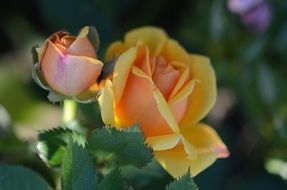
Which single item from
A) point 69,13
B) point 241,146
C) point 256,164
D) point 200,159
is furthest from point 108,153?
point 241,146

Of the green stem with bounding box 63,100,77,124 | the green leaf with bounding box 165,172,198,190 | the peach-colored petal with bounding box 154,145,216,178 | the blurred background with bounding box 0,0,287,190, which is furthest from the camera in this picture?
the blurred background with bounding box 0,0,287,190

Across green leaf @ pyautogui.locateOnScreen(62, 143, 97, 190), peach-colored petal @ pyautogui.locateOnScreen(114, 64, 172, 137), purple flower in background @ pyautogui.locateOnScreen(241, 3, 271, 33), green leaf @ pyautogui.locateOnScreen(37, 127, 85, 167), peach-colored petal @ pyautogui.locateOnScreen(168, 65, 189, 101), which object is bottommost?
purple flower in background @ pyautogui.locateOnScreen(241, 3, 271, 33)

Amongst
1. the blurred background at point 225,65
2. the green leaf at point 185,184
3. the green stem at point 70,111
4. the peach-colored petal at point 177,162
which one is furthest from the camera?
the blurred background at point 225,65

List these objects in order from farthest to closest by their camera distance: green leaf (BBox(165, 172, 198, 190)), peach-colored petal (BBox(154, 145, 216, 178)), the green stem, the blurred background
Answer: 1. the blurred background
2. the green stem
3. peach-colored petal (BBox(154, 145, 216, 178))
4. green leaf (BBox(165, 172, 198, 190))

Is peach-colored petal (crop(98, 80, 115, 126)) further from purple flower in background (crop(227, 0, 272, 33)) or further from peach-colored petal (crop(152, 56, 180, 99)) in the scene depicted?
purple flower in background (crop(227, 0, 272, 33))

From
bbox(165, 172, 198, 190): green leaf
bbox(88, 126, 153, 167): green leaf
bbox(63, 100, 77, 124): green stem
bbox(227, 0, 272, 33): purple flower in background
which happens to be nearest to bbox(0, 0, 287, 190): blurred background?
bbox(227, 0, 272, 33): purple flower in background

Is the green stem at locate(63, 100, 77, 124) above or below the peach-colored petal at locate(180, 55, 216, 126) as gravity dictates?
below

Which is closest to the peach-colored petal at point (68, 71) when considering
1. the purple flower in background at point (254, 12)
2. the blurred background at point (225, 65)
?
the blurred background at point (225, 65)

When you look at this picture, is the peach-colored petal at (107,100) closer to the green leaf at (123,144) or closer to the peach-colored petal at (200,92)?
the green leaf at (123,144)
